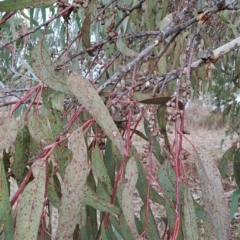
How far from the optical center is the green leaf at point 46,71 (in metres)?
0.59

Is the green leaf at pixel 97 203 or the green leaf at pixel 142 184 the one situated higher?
the green leaf at pixel 142 184

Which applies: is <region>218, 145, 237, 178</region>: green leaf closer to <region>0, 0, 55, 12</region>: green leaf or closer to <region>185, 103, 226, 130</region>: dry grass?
<region>0, 0, 55, 12</region>: green leaf

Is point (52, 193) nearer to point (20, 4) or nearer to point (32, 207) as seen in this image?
point (32, 207)

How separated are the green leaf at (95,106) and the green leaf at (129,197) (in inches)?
3.4

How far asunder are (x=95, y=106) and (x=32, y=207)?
132mm

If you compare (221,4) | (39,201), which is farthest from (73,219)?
(221,4)

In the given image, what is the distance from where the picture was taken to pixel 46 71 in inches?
23.7

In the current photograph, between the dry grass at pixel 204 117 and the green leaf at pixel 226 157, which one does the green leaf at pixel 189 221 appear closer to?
the green leaf at pixel 226 157

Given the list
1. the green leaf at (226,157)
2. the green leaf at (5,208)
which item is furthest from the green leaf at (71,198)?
the green leaf at (226,157)

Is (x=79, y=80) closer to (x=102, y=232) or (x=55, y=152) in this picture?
(x=55, y=152)

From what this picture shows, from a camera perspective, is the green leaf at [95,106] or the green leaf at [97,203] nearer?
the green leaf at [95,106]

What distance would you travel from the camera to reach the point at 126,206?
537 millimetres

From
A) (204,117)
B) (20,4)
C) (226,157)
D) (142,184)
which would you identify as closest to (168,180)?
(142,184)

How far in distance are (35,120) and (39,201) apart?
145 millimetres
